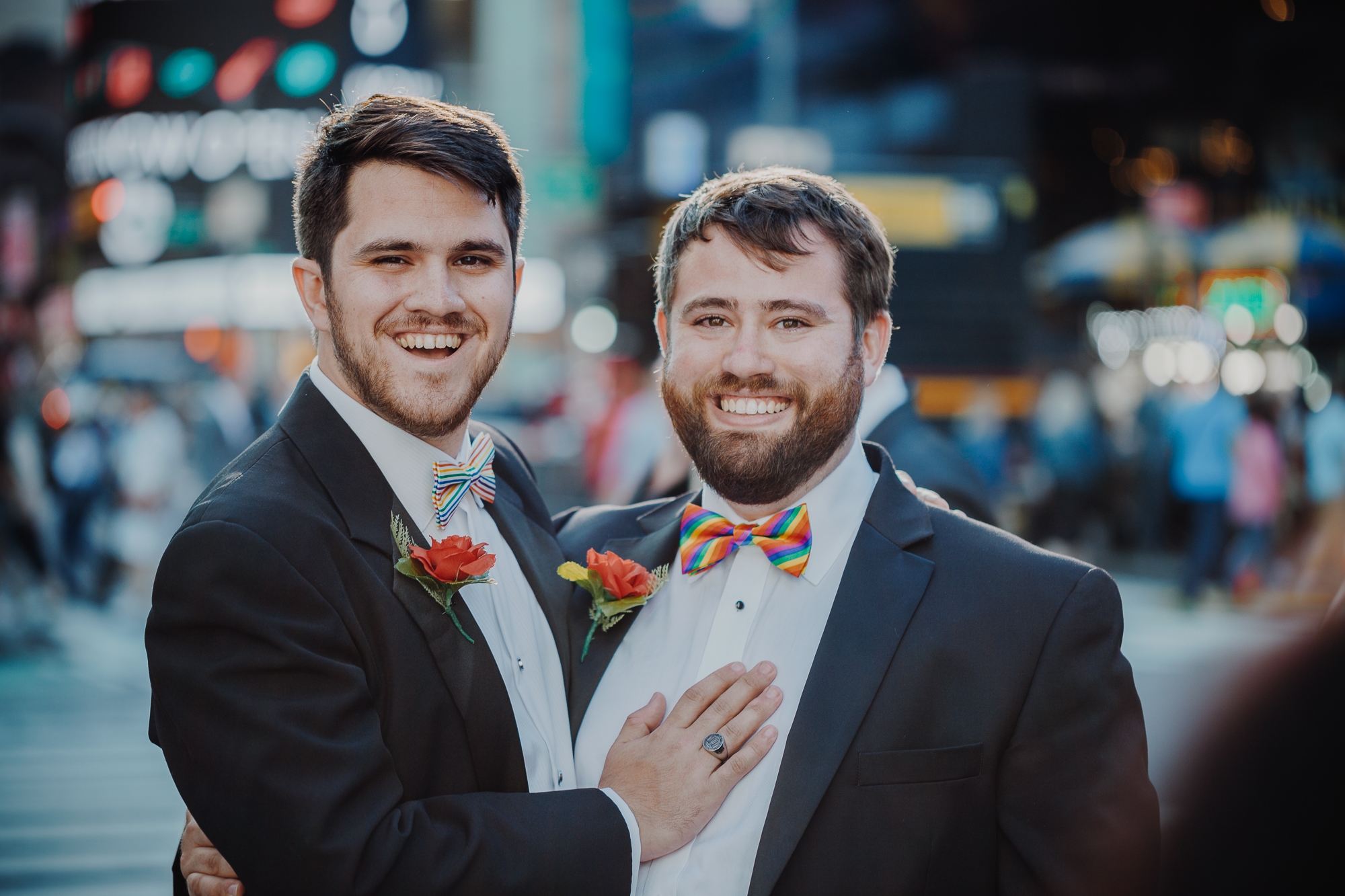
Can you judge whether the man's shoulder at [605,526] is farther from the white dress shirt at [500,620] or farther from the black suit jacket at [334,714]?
the black suit jacket at [334,714]

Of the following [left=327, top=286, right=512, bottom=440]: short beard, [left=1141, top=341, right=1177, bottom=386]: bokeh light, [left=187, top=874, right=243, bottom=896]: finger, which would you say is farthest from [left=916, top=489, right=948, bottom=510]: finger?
[left=1141, top=341, right=1177, bottom=386]: bokeh light

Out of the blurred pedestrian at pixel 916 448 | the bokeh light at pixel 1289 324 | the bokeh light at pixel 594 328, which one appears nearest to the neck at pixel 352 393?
the blurred pedestrian at pixel 916 448

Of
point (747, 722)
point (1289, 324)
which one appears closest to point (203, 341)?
point (1289, 324)

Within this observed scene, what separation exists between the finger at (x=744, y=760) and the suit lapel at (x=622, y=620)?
0.48 meters

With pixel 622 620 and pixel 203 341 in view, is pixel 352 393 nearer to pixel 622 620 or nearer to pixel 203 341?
pixel 622 620

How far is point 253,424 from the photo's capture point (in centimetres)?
1387

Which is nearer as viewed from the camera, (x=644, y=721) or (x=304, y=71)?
(x=644, y=721)

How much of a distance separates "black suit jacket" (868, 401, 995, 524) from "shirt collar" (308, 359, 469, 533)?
6.39ft

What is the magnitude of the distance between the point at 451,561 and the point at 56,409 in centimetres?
1329

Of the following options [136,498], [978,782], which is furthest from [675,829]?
[136,498]

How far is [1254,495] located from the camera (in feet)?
36.4

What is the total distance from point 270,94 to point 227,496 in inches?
297

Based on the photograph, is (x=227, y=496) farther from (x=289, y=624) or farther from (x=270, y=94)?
(x=270, y=94)

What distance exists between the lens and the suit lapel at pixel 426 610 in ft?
7.51
